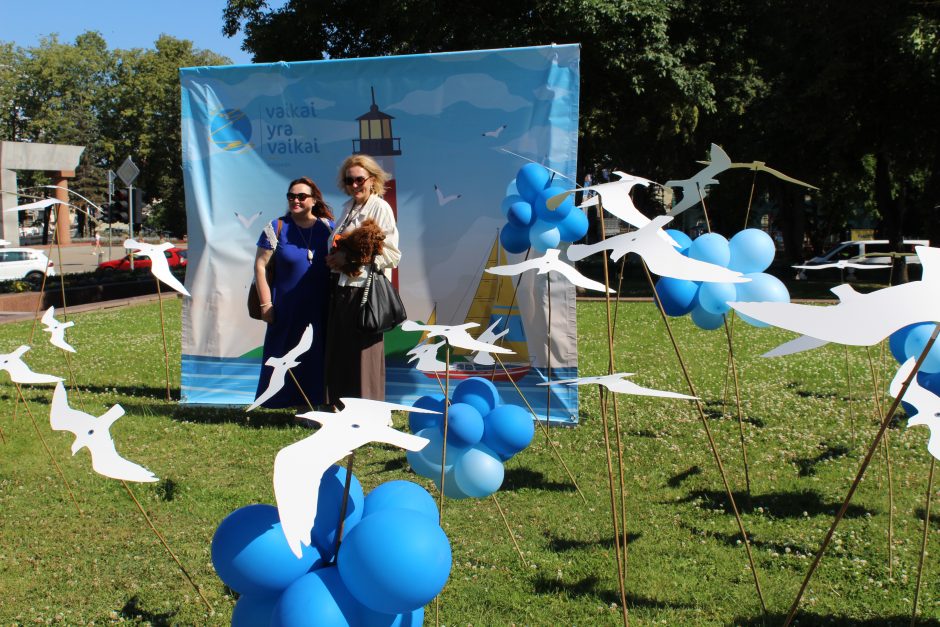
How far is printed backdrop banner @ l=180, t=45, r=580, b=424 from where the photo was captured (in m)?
6.42

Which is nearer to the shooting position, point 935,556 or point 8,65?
point 935,556

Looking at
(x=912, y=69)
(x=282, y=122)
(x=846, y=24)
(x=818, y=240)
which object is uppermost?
(x=846, y=24)

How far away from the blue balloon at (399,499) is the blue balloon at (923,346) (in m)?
2.32

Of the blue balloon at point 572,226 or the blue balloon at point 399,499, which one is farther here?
the blue balloon at point 572,226

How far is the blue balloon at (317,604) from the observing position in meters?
2.13

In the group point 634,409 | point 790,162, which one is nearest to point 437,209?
point 634,409

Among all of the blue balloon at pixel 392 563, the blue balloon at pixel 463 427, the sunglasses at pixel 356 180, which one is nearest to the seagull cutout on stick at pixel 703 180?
the blue balloon at pixel 463 427

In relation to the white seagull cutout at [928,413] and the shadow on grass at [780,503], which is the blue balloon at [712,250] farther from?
the white seagull cutout at [928,413]

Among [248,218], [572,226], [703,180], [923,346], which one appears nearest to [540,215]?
[572,226]

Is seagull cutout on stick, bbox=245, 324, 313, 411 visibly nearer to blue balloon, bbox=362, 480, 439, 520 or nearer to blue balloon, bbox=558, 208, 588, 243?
blue balloon, bbox=362, 480, 439, 520

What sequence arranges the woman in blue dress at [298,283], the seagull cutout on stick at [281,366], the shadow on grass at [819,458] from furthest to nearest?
the woman in blue dress at [298,283], the shadow on grass at [819,458], the seagull cutout on stick at [281,366]

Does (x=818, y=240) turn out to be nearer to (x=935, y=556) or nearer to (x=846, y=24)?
(x=846, y=24)

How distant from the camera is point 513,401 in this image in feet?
22.4

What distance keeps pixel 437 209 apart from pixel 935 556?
4347 millimetres
